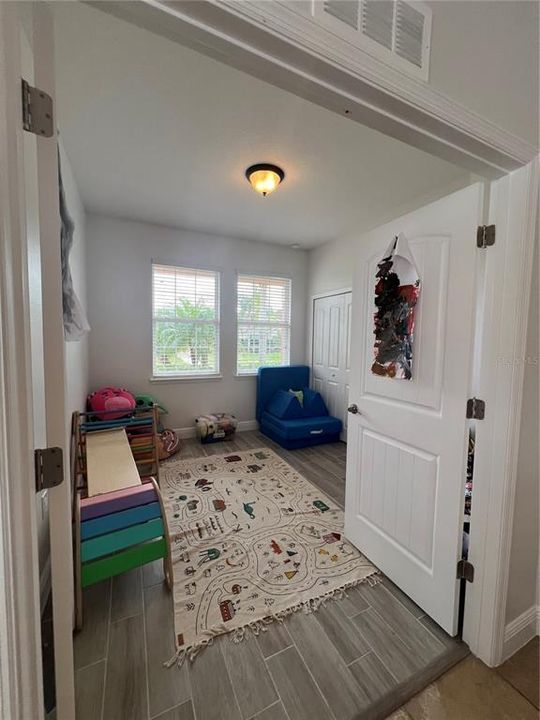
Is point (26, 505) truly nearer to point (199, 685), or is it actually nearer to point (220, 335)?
point (199, 685)

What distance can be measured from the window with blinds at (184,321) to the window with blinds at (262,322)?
376mm

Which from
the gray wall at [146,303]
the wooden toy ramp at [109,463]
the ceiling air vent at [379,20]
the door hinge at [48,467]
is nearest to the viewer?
the door hinge at [48,467]

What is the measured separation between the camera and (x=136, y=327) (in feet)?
12.0

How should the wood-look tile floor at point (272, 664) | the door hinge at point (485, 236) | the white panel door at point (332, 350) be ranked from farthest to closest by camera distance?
1. the white panel door at point (332, 350)
2. the door hinge at point (485, 236)
3. the wood-look tile floor at point (272, 664)

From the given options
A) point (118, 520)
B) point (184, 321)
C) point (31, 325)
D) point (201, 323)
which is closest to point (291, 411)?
point (201, 323)

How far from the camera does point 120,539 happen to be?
4.75 feet

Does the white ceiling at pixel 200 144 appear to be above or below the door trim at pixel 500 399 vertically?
above

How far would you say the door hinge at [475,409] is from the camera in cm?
125

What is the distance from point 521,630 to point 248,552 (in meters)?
1.38

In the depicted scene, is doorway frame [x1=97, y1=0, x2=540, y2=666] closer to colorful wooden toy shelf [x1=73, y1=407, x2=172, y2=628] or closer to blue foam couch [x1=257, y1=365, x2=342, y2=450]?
colorful wooden toy shelf [x1=73, y1=407, x2=172, y2=628]

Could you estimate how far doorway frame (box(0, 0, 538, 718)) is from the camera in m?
0.56

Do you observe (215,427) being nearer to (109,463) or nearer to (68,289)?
(109,463)

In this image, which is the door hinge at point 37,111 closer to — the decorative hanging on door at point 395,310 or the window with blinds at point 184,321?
the decorative hanging on door at point 395,310

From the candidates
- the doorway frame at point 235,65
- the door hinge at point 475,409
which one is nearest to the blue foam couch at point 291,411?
the door hinge at point 475,409
